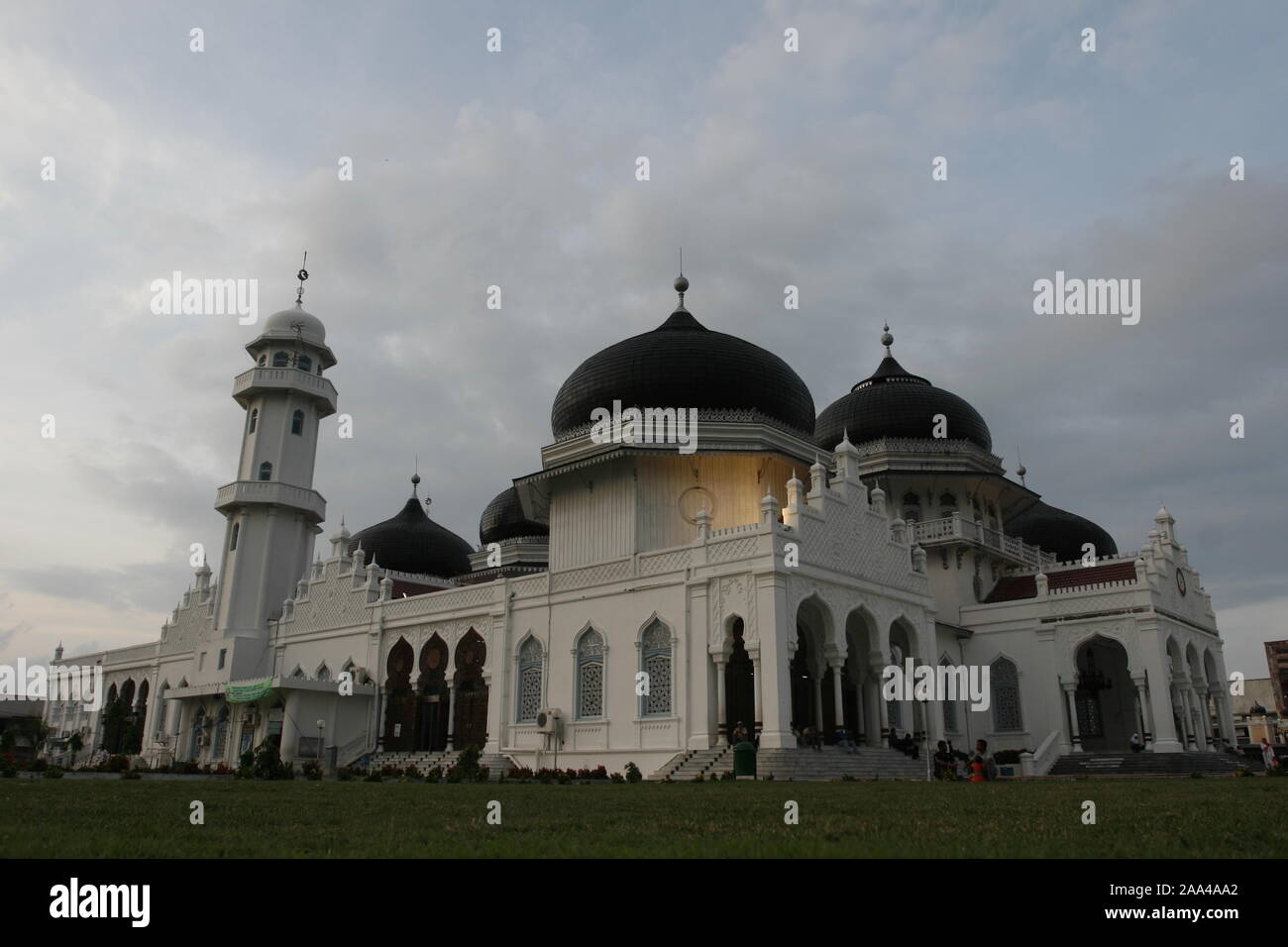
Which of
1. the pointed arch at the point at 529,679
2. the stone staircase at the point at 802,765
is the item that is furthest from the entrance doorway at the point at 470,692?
the stone staircase at the point at 802,765

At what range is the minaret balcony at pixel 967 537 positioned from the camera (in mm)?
31734

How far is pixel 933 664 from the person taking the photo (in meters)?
26.6

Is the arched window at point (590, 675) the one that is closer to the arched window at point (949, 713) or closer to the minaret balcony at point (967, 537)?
the arched window at point (949, 713)

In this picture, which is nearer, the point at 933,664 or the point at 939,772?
the point at 939,772

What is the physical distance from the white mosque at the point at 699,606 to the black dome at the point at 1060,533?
0.37ft

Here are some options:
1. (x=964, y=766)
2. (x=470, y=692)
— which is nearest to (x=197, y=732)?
(x=470, y=692)

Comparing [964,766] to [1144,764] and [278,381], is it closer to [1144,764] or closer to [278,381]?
[1144,764]

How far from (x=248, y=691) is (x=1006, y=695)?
23.0 meters

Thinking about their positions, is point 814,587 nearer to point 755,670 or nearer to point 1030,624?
point 755,670

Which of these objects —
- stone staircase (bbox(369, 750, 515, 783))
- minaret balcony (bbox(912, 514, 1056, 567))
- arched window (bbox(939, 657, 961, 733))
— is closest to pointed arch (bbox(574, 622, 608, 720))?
stone staircase (bbox(369, 750, 515, 783))

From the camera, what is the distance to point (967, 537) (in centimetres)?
3183

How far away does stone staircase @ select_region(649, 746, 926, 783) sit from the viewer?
19969mm
